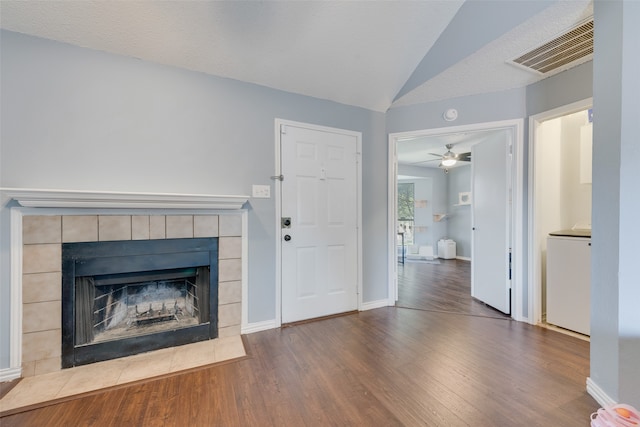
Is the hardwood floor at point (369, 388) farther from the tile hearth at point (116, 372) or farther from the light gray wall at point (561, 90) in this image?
the light gray wall at point (561, 90)

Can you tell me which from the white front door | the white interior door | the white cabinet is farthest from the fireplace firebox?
the white cabinet

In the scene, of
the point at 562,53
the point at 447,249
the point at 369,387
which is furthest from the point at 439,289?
the point at 447,249

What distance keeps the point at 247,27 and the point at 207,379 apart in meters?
2.46

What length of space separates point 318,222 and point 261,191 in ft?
2.19

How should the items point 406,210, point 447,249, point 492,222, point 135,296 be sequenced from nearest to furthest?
point 135,296 < point 492,222 < point 447,249 < point 406,210

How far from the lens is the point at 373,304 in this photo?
9.86 feet

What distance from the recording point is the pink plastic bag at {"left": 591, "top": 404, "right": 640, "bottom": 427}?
35.3 inches

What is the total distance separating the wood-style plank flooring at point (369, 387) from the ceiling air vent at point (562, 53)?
90.5 inches

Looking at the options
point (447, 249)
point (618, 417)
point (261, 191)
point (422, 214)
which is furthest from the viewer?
point (422, 214)

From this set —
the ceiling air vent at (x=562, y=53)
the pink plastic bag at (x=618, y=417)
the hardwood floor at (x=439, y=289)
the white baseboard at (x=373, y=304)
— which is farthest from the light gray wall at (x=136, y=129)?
the pink plastic bag at (x=618, y=417)

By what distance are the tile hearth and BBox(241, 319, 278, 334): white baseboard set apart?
0.17m

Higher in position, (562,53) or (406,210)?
(562,53)

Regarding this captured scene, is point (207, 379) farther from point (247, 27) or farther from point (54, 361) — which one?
point (247, 27)

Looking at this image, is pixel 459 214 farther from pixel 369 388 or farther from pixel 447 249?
pixel 369 388
